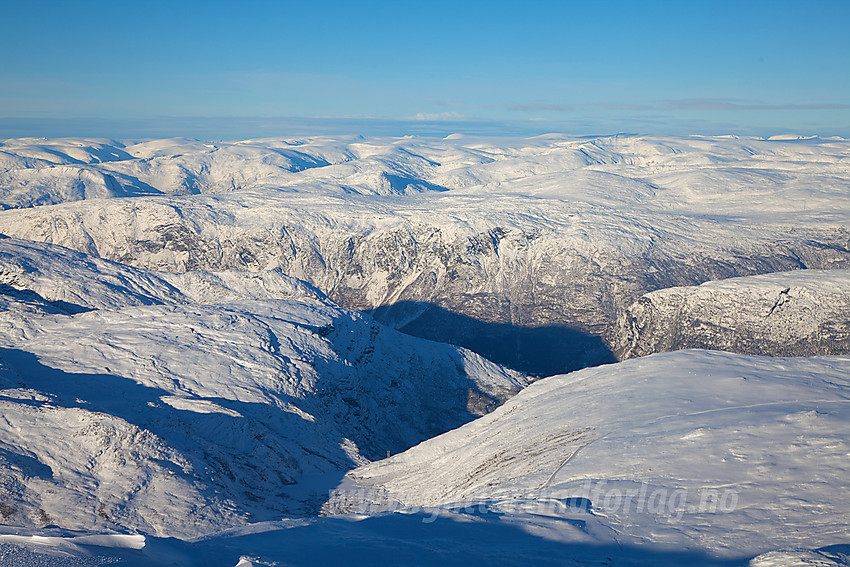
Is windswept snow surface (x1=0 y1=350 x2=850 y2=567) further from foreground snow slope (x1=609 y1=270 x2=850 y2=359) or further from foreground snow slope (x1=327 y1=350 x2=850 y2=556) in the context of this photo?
foreground snow slope (x1=609 y1=270 x2=850 y2=359)

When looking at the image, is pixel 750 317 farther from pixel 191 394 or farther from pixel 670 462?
pixel 191 394

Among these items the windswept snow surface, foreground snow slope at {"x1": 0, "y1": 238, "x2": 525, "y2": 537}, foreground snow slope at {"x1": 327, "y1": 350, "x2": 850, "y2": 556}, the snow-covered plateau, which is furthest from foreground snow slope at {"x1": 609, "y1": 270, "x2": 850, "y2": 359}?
the windswept snow surface

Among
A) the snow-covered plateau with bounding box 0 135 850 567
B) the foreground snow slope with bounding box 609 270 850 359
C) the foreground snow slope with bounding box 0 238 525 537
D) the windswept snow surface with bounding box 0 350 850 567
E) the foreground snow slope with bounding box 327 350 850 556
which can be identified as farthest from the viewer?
the foreground snow slope with bounding box 609 270 850 359

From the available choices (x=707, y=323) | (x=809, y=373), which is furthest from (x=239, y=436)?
(x=707, y=323)

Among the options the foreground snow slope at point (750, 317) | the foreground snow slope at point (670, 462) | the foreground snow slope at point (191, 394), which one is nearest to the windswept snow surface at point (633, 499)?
the foreground snow slope at point (670, 462)

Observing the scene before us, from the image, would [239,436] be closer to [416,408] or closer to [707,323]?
[416,408]

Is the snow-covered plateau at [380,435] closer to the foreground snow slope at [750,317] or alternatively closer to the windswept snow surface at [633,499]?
the windswept snow surface at [633,499]
